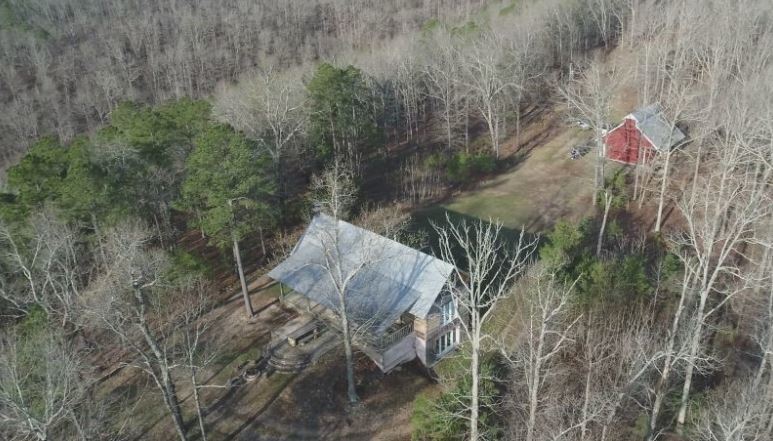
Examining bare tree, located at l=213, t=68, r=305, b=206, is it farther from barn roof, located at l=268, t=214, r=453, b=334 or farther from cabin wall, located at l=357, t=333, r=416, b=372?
cabin wall, located at l=357, t=333, r=416, b=372

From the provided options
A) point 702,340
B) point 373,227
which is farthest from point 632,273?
point 373,227

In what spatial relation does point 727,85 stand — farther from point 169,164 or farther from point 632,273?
point 169,164

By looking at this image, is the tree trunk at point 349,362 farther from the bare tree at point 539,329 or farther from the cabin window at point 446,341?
the bare tree at point 539,329

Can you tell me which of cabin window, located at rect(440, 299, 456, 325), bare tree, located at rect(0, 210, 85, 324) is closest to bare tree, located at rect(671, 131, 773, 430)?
cabin window, located at rect(440, 299, 456, 325)

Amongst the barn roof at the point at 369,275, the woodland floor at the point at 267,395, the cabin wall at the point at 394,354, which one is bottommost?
the woodland floor at the point at 267,395

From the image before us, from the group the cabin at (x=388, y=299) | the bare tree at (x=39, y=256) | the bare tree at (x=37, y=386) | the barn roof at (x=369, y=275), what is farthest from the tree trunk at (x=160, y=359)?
the cabin at (x=388, y=299)

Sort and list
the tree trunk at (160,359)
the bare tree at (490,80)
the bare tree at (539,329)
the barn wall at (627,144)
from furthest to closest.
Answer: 1. the bare tree at (490,80)
2. the barn wall at (627,144)
3. the bare tree at (539,329)
4. the tree trunk at (160,359)

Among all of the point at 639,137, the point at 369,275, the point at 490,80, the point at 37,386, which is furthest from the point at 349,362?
the point at 490,80

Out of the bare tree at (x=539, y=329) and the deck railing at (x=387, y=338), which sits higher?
the bare tree at (x=539, y=329)
